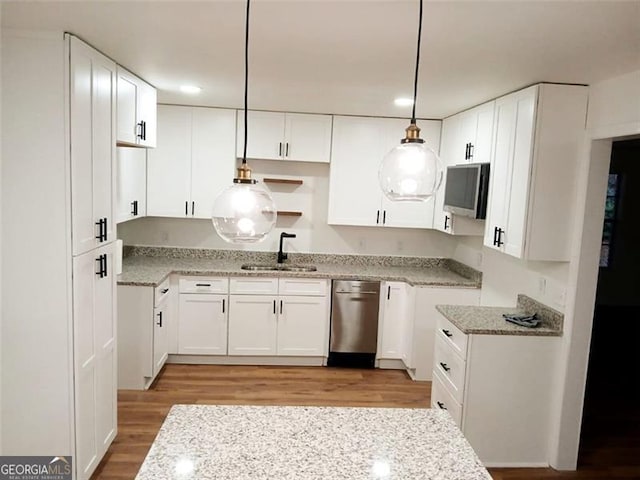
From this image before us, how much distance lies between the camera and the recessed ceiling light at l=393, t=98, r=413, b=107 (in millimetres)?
3592

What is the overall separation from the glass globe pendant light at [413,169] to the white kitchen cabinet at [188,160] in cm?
325

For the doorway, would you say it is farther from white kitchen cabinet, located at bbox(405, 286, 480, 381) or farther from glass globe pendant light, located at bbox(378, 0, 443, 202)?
glass globe pendant light, located at bbox(378, 0, 443, 202)

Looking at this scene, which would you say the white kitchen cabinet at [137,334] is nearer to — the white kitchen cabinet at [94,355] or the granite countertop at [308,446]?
the white kitchen cabinet at [94,355]

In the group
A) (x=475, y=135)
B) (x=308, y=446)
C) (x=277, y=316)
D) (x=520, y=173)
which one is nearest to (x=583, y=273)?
(x=520, y=173)

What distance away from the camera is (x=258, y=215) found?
1.50m

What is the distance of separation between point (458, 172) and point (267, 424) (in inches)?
108

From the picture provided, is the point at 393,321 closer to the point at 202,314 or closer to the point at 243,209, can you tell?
the point at 202,314

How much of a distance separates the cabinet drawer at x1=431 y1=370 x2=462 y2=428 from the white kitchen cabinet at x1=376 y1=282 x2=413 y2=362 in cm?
101

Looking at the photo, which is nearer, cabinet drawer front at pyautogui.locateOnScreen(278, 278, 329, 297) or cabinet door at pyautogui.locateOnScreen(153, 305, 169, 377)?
cabinet door at pyautogui.locateOnScreen(153, 305, 169, 377)

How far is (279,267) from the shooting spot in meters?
4.71

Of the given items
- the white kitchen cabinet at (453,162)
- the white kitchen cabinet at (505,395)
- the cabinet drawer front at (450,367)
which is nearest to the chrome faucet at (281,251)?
the white kitchen cabinet at (453,162)

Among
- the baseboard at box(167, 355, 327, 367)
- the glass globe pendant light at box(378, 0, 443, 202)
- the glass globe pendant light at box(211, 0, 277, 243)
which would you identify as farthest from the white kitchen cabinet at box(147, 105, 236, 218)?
the glass globe pendant light at box(378, 0, 443, 202)

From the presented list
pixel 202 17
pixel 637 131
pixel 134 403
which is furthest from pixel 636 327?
pixel 202 17

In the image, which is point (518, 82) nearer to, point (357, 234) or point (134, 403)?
point (357, 234)
